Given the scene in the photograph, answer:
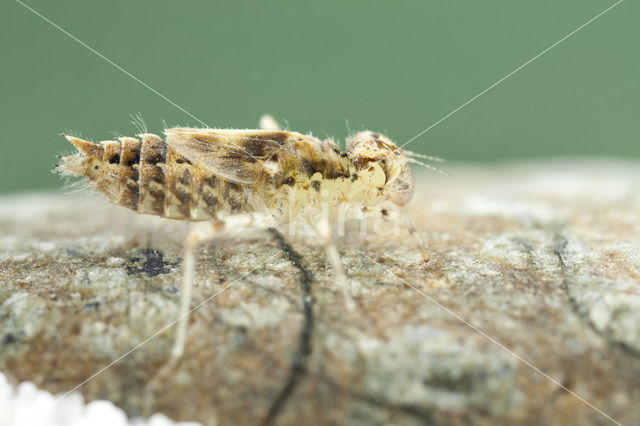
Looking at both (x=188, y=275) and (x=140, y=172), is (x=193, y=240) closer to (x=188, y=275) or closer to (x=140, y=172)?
(x=188, y=275)

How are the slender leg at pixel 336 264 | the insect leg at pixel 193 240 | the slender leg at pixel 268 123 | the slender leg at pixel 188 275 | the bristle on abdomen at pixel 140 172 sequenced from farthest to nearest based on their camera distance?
the slender leg at pixel 268 123 < the bristle on abdomen at pixel 140 172 < the slender leg at pixel 336 264 < the insect leg at pixel 193 240 < the slender leg at pixel 188 275

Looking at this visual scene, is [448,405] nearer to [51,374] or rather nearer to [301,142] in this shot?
[51,374]

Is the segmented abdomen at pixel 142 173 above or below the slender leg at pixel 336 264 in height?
above

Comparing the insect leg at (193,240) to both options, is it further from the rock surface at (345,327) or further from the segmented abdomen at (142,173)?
the segmented abdomen at (142,173)

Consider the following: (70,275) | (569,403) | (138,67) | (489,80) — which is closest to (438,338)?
(569,403)

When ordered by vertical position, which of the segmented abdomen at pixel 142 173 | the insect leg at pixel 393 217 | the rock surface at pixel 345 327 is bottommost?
the rock surface at pixel 345 327

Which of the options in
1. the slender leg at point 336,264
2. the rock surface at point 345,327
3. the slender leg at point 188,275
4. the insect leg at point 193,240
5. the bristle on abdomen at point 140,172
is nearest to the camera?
the rock surface at point 345,327

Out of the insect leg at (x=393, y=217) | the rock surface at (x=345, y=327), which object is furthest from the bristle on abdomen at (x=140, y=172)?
the insect leg at (x=393, y=217)
